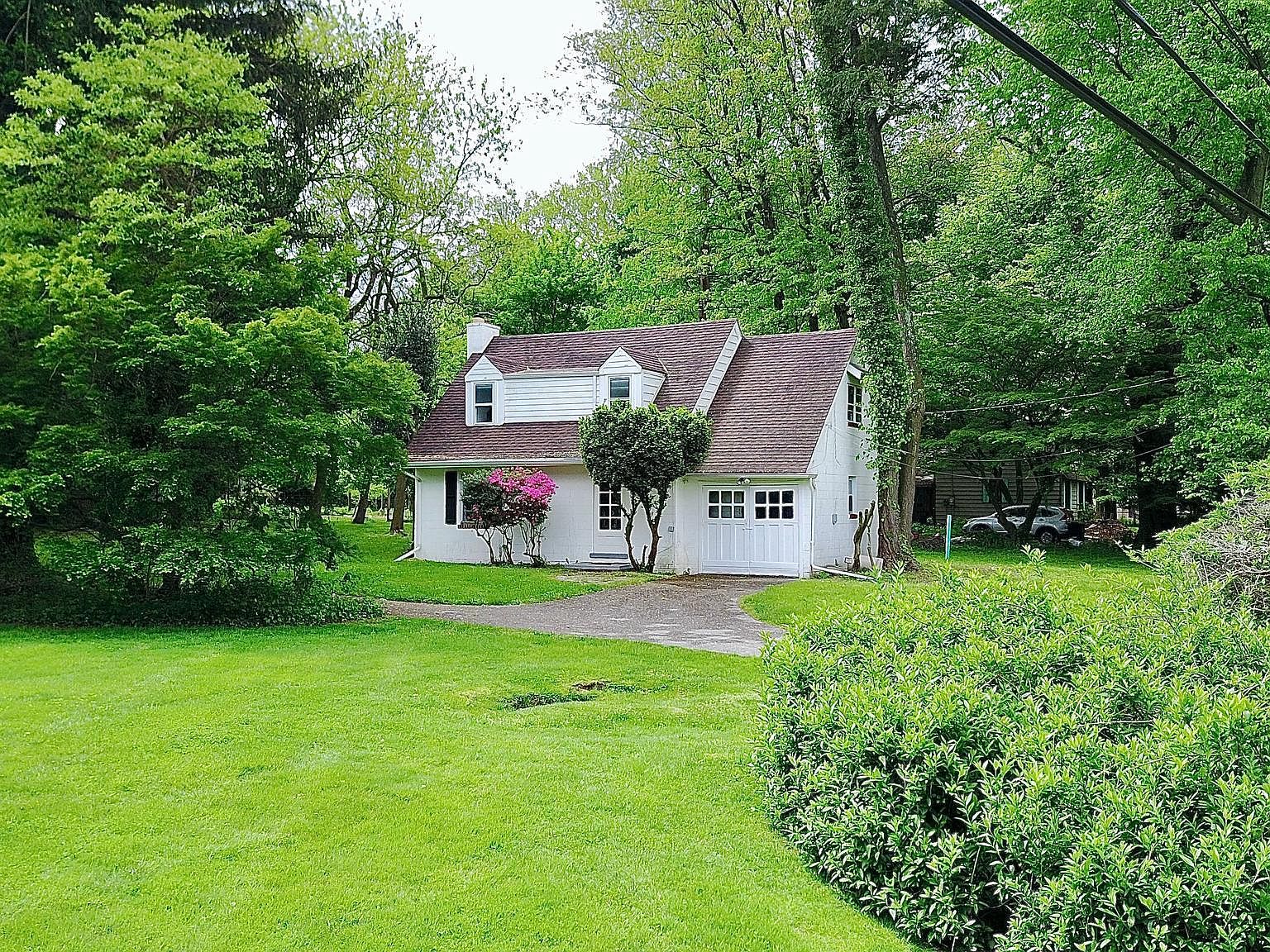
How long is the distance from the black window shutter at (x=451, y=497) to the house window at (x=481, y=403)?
5.91ft

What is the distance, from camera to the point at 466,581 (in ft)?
60.2

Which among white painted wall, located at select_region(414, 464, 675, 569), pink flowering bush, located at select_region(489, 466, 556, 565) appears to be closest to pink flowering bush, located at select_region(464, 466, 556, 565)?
pink flowering bush, located at select_region(489, 466, 556, 565)

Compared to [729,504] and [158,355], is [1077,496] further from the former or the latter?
[158,355]

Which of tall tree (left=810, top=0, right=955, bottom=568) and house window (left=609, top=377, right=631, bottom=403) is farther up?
tall tree (left=810, top=0, right=955, bottom=568)

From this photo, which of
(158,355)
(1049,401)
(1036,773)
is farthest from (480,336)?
(1036,773)

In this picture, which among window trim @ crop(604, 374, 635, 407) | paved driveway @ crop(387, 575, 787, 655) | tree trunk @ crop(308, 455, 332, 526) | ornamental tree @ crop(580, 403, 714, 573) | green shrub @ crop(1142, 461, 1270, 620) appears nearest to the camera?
green shrub @ crop(1142, 461, 1270, 620)

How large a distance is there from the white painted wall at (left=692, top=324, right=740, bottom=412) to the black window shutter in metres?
6.38

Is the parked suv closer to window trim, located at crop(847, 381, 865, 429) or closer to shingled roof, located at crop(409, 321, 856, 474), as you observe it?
window trim, located at crop(847, 381, 865, 429)

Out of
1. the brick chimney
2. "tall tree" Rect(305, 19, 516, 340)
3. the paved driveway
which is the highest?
"tall tree" Rect(305, 19, 516, 340)

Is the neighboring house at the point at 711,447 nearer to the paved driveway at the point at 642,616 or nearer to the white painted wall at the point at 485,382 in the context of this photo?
the white painted wall at the point at 485,382

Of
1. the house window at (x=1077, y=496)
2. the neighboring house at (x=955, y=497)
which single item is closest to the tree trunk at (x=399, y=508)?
the neighboring house at (x=955, y=497)

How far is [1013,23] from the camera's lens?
22.1 meters

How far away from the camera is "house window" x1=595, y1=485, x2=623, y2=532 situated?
22297 mm

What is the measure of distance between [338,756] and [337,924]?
247 centimetres
